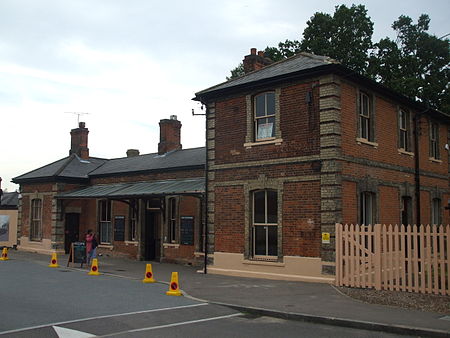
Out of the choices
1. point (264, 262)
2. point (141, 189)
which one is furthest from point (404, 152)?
point (141, 189)

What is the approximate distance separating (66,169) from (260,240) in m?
14.9

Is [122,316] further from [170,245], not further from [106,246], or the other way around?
[106,246]

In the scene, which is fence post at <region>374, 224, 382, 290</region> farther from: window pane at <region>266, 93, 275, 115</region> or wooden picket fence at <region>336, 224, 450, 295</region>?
window pane at <region>266, 93, 275, 115</region>

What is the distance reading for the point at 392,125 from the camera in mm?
17500

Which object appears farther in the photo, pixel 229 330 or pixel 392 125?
pixel 392 125

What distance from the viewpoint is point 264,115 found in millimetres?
16203

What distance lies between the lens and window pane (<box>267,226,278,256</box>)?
15586mm

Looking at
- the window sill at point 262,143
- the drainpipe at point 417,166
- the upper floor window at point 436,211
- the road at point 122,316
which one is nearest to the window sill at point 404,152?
the drainpipe at point 417,166

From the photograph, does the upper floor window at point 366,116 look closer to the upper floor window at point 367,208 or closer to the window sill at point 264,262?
the upper floor window at point 367,208

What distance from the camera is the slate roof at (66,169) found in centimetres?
2606

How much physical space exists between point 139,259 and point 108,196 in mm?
3583

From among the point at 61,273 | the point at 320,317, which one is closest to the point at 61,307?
the point at 320,317

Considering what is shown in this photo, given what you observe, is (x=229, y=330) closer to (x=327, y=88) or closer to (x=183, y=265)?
(x=327, y=88)

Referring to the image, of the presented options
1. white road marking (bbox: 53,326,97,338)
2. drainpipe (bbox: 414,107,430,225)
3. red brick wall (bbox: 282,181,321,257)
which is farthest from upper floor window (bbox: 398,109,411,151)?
white road marking (bbox: 53,326,97,338)
